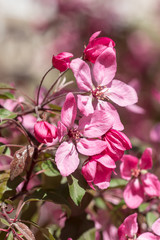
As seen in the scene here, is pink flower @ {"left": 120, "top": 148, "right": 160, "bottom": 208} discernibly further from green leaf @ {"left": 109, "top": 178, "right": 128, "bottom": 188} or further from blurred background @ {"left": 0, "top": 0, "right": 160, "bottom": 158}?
blurred background @ {"left": 0, "top": 0, "right": 160, "bottom": 158}

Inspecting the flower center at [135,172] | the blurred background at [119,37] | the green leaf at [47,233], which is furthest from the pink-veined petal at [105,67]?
the blurred background at [119,37]

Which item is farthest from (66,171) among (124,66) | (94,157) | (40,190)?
(124,66)

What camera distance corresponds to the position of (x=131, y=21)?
9.95ft

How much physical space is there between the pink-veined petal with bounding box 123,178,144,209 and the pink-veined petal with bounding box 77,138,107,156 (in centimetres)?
28

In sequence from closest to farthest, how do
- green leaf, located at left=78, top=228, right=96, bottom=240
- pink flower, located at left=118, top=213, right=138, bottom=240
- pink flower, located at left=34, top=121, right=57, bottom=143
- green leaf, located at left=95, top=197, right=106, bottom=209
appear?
pink flower, located at left=34, top=121, right=57, bottom=143, pink flower, located at left=118, top=213, right=138, bottom=240, green leaf, located at left=78, top=228, right=96, bottom=240, green leaf, located at left=95, top=197, right=106, bottom=209

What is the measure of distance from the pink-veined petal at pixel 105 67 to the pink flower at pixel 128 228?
400 mm

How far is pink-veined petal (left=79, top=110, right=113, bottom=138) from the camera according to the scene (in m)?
0.94

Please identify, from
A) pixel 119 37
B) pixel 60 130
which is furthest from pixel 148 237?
pixel 119 37

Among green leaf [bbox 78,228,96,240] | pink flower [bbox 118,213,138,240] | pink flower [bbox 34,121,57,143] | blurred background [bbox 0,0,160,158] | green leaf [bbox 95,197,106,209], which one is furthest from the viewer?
blurred background [bbox 0,0,160,158]

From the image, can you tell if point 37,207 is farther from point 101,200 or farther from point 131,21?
point 131,21

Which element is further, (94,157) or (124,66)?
(124,66)

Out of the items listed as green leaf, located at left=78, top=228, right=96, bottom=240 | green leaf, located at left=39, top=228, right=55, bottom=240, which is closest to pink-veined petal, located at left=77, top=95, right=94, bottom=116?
green leaf, located at left=39, top=228, right=55, bottom=240

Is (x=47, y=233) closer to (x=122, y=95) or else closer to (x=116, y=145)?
(x=116, y=145)

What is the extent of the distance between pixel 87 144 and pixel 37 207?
1.11 feet
